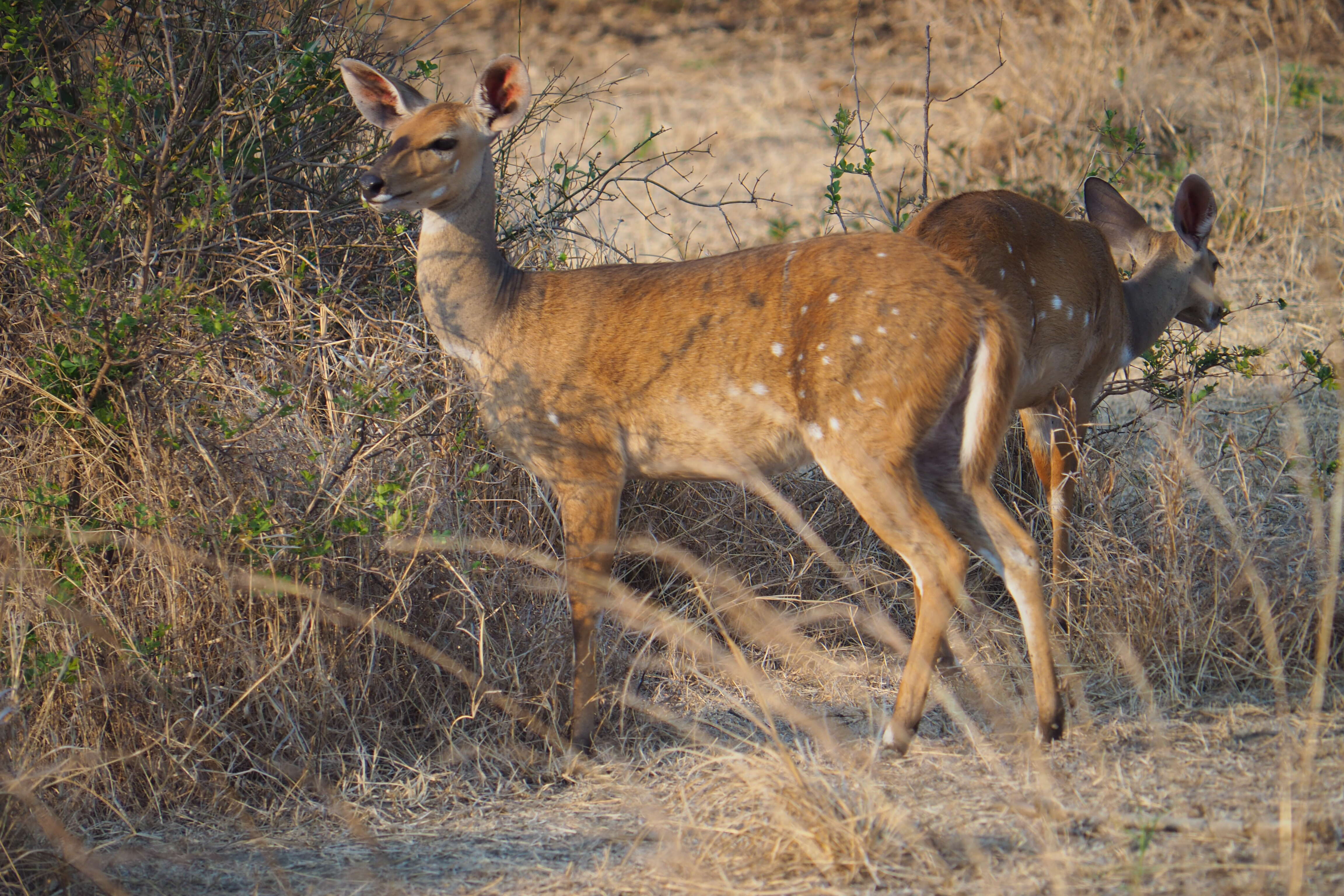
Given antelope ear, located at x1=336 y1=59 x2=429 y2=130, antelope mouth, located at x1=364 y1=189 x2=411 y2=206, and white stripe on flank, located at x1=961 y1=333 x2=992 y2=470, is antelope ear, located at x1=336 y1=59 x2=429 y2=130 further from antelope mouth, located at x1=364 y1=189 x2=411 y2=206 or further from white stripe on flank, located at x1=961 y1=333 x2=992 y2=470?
white stripe on flank, located at x1=961 y1=333 x2=992 y2=470

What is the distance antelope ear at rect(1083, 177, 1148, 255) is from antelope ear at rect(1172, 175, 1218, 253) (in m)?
0.15

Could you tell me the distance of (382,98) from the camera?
4266 millimetres

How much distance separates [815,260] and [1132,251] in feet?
6.49

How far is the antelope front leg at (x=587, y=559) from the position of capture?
3875mm

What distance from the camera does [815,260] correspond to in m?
3.86

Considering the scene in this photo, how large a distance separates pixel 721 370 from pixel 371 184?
1.18 m

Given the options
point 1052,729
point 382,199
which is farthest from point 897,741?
point 382,199

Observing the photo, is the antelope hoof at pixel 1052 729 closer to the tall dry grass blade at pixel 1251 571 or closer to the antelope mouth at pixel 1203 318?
the tall dry grass blade at pixel 1251 571

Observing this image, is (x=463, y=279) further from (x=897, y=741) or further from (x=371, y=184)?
(x=897, y=741)

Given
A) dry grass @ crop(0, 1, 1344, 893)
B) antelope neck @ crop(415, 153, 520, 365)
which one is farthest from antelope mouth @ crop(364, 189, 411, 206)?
dry grass @ crop(0, 1, 1344, 893)

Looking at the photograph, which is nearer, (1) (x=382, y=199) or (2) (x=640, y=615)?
(1) (x=382, y=199)

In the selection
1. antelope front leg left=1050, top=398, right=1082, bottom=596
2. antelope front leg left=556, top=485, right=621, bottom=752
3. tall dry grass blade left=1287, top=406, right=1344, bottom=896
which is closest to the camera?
tall dry grass blade left=1287, top=406, right=1344, bottom=896

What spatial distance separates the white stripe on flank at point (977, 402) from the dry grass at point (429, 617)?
60cm

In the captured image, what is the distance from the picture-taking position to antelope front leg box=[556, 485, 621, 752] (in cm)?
388
